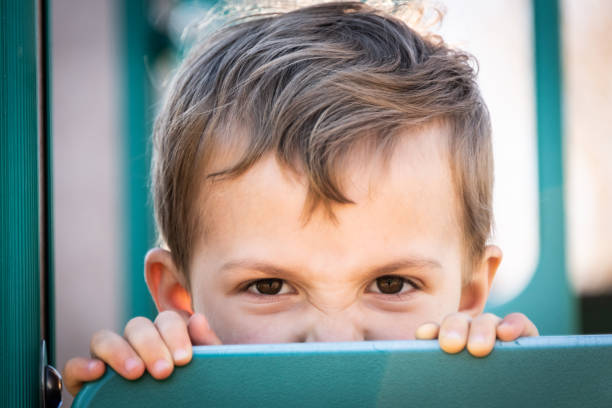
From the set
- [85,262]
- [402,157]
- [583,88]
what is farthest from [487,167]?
[85,262]

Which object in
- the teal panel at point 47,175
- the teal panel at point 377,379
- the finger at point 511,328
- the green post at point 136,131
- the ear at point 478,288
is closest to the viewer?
the teal panel at point 377,379

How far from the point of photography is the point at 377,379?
2.23ft

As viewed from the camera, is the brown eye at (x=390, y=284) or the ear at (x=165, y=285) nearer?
the brown eye at (x=390, y=284)

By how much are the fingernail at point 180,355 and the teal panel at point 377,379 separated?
11 mm

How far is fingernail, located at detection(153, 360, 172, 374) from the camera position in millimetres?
686

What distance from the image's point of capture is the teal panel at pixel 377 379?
680 mm

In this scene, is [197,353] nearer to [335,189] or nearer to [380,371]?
[380,371]

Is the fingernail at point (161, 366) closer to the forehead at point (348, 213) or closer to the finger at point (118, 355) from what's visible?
the finger at point (118, 355)

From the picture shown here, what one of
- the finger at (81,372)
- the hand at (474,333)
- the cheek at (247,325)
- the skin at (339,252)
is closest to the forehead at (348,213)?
the skin at (339,252)

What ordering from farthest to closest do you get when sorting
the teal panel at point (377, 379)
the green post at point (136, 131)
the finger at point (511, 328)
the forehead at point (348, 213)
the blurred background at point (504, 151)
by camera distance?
the green post at point (136, 131), the blurred background at point (504, 151), the forehead at point (348, 213), the finger at point (511, 328), the teal panel at point (377, 379)

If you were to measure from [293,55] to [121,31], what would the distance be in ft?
8.62

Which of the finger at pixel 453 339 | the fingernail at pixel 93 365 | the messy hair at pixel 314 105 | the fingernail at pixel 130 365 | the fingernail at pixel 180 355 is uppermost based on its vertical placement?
the messy hair at pixel 314 105

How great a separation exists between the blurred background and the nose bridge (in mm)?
2232

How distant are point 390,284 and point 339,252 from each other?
15 centimetres
